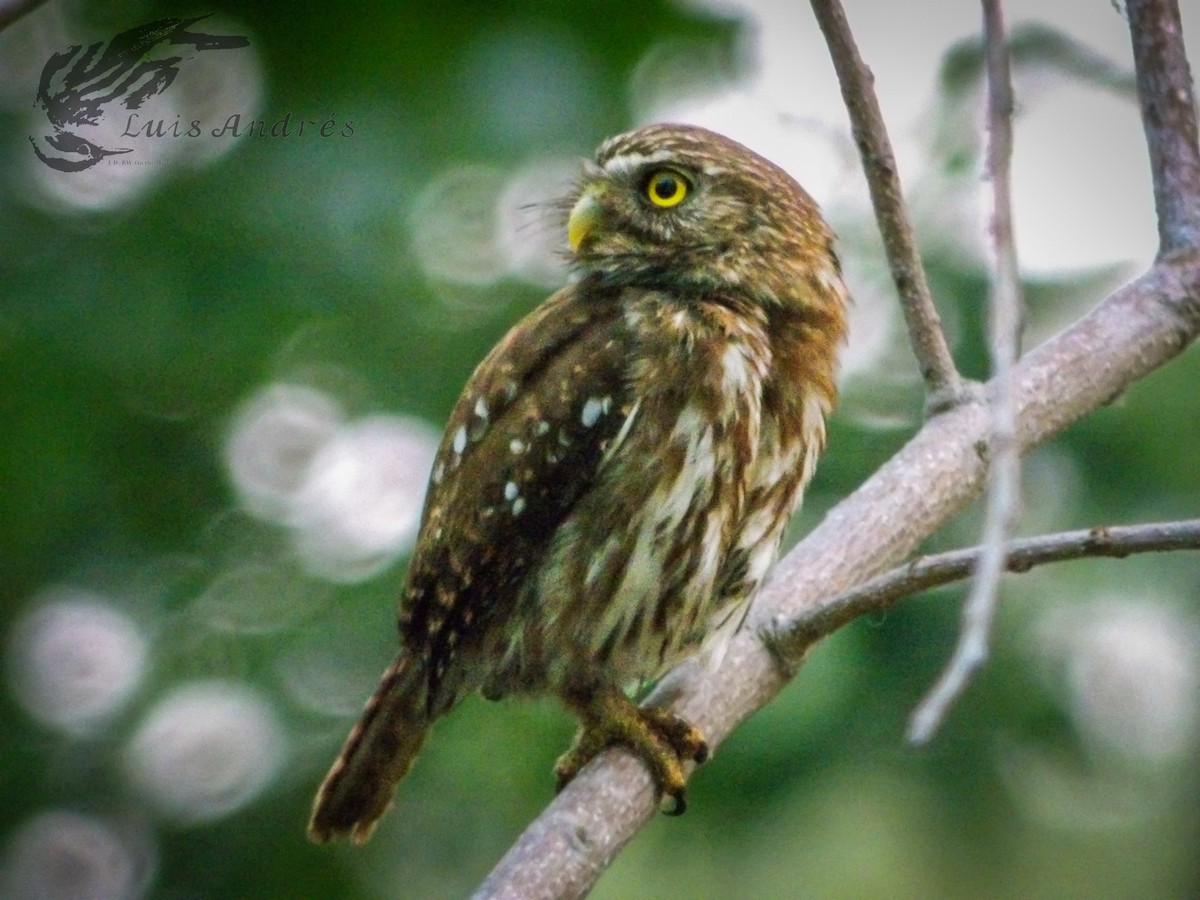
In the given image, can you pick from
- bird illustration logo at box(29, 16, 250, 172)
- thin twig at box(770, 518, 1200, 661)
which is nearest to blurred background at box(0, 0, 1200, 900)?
bird illustration logo at box(29, 16, 250, 172)

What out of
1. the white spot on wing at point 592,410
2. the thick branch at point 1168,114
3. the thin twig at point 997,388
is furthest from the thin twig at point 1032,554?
the thick branch at point 1168,114

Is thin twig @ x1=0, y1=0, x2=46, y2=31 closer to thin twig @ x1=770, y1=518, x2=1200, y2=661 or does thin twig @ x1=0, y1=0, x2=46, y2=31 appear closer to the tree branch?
thin twig @ x1=770, y1=518, x2=1200, y2=661

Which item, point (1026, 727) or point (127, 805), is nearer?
point (1026, 727)

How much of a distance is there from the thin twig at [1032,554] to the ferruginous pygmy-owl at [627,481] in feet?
2.03

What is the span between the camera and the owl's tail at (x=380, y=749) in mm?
3461

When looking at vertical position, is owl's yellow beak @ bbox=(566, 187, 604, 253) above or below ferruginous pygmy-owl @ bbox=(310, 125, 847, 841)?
above

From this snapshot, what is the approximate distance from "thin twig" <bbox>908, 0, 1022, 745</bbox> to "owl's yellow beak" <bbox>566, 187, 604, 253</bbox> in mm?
1788

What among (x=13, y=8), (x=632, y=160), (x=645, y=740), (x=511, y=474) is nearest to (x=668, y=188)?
(x=632, y=160)

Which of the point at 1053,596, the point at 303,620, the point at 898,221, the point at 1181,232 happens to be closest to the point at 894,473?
the point at 898,221

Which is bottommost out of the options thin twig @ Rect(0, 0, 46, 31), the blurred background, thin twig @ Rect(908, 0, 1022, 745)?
the blurred background

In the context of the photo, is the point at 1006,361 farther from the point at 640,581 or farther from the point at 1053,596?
the point at 1053,596

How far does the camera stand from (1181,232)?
327 centimetres

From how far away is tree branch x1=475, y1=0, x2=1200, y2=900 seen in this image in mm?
3193

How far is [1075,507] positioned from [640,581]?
189 cm
